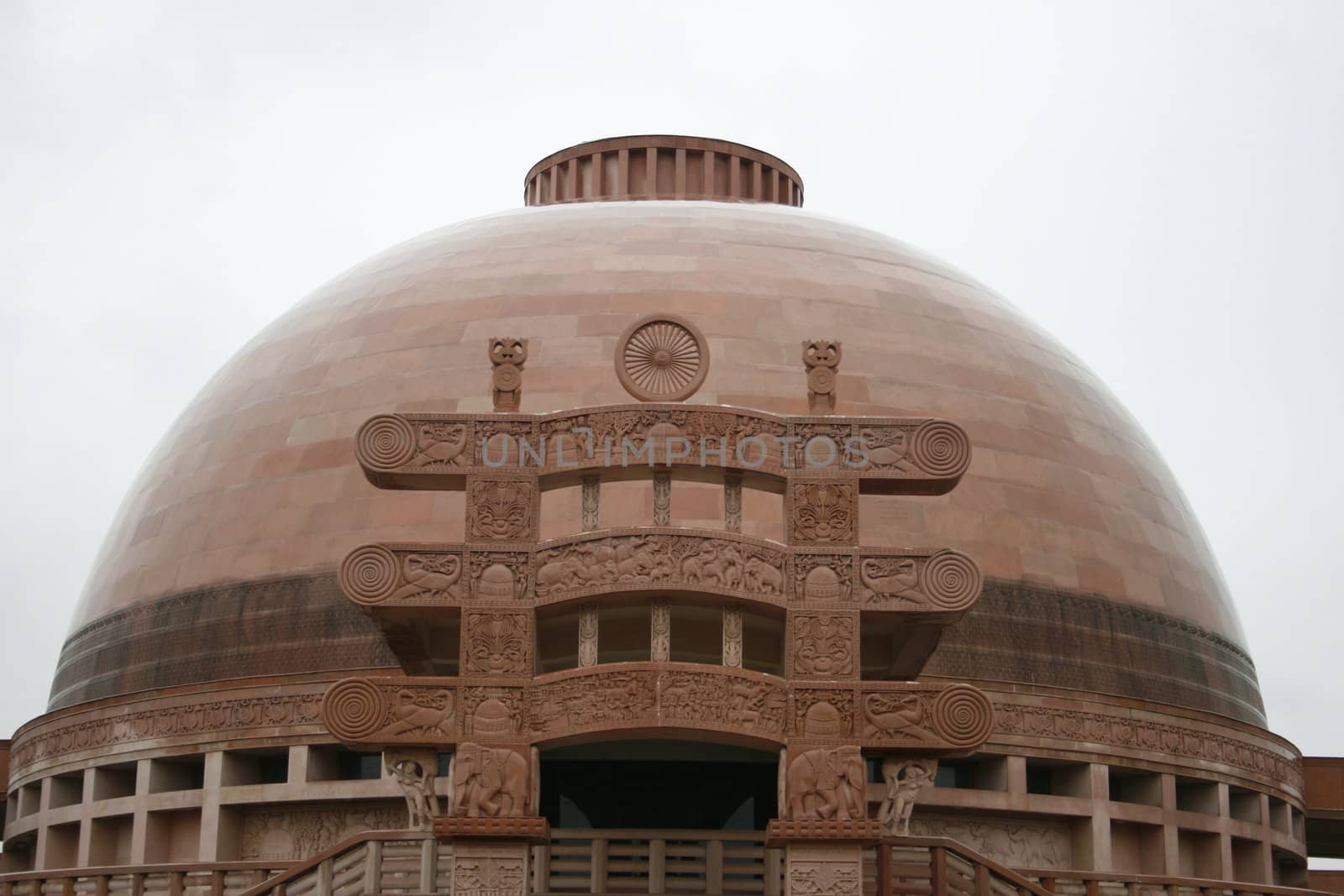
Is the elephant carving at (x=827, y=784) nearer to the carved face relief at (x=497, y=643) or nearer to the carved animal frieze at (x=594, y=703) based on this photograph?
the carved animal frieze at (x=594, y=703)

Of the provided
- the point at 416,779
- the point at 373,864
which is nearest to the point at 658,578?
the point at 416,779

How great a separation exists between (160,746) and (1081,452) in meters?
15.0

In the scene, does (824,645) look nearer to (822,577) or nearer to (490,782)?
(822,577)

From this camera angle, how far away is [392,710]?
19.2m

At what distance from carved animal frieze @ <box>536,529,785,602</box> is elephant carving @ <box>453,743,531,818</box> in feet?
5.58

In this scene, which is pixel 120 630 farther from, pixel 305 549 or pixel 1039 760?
pixel 1039 760

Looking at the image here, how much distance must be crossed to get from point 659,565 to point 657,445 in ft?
4.44

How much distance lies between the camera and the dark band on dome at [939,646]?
28.0 m

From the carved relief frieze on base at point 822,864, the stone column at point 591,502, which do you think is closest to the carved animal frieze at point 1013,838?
the carved relief frieze on base at point 822,864

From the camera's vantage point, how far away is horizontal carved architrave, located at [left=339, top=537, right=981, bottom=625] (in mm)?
19781

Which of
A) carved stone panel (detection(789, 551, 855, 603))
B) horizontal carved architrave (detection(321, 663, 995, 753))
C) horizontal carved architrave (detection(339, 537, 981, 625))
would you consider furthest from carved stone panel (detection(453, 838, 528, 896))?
carved stone panel (detection(789, 551, 855, 603))

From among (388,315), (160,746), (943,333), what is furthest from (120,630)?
(943,333)

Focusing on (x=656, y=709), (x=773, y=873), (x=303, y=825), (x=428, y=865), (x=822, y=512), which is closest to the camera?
(x=656, y=709)

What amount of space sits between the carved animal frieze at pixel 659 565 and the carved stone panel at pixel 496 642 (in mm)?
397
